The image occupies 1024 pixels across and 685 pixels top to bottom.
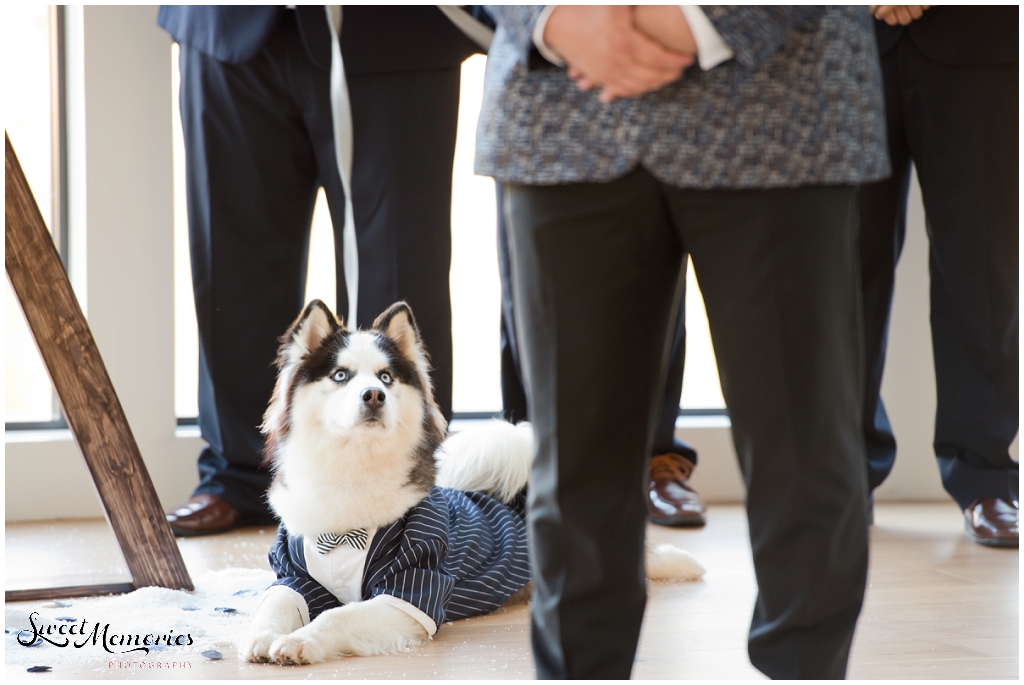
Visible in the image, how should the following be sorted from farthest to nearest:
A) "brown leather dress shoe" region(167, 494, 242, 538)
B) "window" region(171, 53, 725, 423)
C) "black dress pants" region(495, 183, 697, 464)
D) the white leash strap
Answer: "window" region(171, 53, 725, 423) < "black dress pants" region(495, 183, 697, 464) < "brown leather dress shoe" region(167, 494, 242, 538) < the white leash strap

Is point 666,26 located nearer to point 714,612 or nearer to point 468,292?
point 714,612

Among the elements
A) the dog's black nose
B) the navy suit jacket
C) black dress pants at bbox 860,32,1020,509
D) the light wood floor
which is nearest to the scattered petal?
the light wood floor

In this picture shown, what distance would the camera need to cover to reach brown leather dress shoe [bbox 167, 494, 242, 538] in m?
1.99

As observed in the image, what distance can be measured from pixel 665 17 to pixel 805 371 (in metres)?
0.30

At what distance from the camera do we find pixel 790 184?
702 mm

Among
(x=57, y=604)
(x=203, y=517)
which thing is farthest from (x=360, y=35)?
(x=57, y=604)

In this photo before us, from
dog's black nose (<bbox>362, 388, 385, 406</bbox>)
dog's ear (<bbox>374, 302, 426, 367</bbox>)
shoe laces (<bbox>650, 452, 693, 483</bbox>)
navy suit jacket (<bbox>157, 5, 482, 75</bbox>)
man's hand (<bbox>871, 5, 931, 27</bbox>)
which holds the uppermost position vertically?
man's hand (<bbox>871, 5, 931, 27</bbox>)

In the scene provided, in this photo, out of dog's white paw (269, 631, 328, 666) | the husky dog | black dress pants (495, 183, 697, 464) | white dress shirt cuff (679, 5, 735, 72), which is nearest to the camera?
white dress shirt cuff (679, 5, 735, 72)

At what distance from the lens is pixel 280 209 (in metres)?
2.04

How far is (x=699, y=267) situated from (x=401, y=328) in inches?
31.4

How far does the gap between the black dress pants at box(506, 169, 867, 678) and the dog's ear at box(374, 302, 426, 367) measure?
656mm

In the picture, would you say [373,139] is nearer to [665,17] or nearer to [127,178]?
[127,178]

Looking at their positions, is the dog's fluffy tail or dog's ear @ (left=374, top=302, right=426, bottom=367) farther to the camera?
the dog's fluffy tail

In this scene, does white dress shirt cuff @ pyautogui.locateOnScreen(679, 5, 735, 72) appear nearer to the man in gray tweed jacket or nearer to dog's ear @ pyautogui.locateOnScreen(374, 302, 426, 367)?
the man in gray tweed jacket
